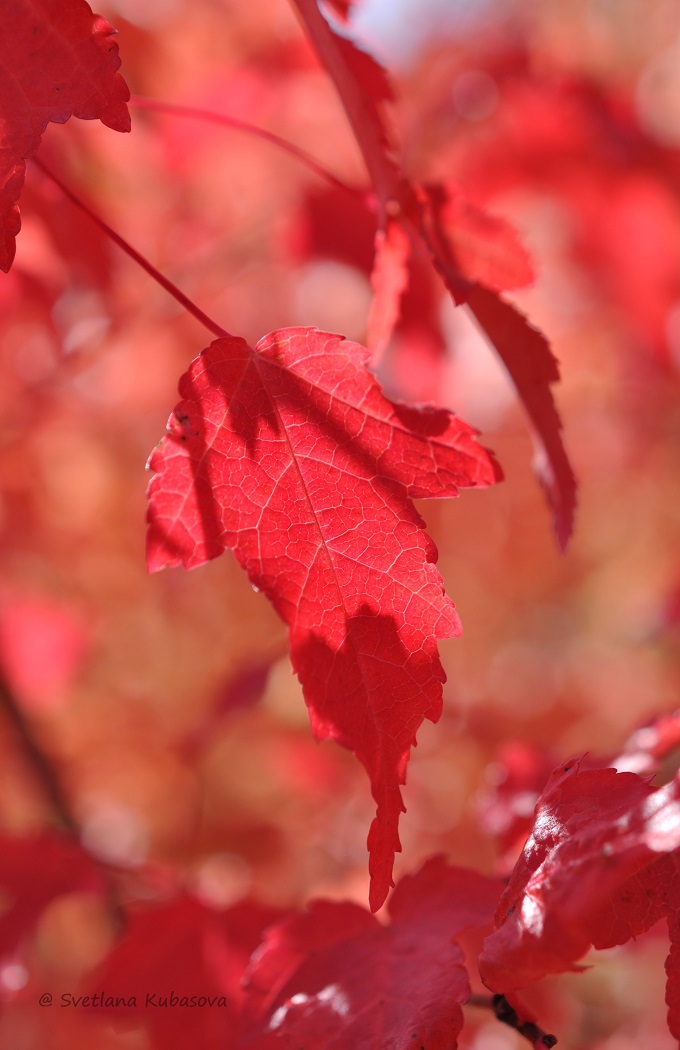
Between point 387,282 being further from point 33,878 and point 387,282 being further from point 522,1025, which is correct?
point 33,878

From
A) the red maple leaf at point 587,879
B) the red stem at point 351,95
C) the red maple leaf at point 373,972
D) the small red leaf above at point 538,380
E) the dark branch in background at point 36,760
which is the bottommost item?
the red maple leaf at point 373,972

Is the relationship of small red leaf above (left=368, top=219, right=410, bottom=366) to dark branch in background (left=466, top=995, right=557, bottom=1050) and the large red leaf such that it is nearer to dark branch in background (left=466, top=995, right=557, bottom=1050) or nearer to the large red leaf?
the large red leaf

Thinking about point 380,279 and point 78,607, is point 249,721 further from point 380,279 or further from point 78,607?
point 380,279

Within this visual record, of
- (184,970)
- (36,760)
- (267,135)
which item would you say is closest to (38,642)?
(36,760)

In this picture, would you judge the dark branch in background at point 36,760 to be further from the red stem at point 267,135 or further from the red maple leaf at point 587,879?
the red maple leaf at point 587,879

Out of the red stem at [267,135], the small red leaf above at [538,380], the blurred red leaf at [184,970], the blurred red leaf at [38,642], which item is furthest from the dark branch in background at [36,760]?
the small red leaf above at [538,380]

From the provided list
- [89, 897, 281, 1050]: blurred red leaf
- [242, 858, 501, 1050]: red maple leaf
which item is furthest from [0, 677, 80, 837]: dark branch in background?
[242, 858, 501, 1050]: red maple leaf
